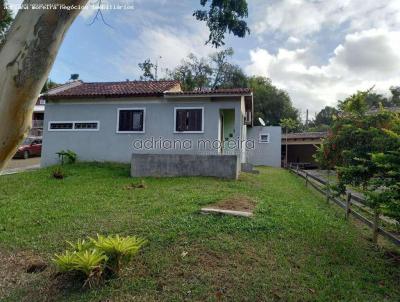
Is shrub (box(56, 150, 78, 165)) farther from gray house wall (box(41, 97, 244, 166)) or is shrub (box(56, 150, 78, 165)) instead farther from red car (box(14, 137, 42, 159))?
red car (box(14, 137, 42, 159))

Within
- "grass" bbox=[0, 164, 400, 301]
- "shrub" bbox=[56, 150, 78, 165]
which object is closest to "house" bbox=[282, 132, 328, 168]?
"shrub" bbox=[56, 150, 78, 165]

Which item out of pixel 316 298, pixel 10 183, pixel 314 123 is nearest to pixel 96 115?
pixel 10 183

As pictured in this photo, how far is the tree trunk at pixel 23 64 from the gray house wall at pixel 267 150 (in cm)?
2217

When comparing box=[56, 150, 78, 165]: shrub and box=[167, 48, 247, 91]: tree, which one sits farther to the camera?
box=[167, 48, 247, 91]: tree

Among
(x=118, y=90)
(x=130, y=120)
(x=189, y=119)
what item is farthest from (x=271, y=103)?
(x=130, y=120)

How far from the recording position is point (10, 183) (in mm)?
10633

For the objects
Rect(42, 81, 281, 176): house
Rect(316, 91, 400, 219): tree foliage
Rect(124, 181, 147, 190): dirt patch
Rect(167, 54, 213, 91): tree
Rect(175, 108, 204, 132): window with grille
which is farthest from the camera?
Rect(167, 54, 213, 91): tree

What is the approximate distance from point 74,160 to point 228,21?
12.7 metres

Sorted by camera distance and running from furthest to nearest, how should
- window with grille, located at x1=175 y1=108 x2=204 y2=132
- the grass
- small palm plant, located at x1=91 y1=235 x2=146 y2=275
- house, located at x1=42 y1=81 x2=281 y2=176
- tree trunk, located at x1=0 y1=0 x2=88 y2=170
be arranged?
window with grille, located at x1=175 y1=108 x2=204 y2=132 → house, located at x1=42 y1=81 x2=281 y2=176 → small palm plant, located at x1=91 y1=235 x2=146 y2=275 → the grass → tree trunk, located at x1=0 y1=0 x2=88 y2=170

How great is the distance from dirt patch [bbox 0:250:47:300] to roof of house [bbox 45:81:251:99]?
1004cm

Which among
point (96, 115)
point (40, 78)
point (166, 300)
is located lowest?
point (166, 300)

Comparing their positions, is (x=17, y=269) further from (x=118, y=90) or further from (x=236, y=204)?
(x=118, y=90)

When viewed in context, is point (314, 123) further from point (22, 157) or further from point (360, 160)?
point (360, 160)

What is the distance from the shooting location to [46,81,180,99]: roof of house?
1455cm
